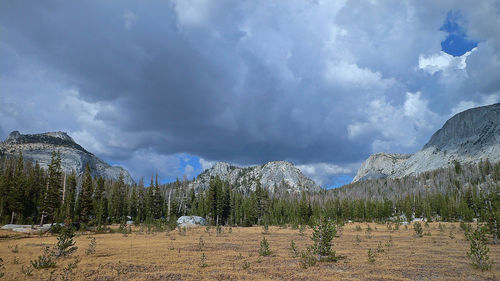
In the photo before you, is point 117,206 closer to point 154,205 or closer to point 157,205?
point 154,205

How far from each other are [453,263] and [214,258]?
1510 cm

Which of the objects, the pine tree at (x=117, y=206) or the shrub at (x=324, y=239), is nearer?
the shrub at (x=324, y=239)

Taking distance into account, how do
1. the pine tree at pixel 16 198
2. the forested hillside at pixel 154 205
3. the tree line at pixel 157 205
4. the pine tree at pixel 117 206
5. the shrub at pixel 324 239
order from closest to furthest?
the shrub at pixel 324 239 < the pine tree at pixel 16 198 < the tree line at pixel 157 205 < the forested hillside at pixel 154 205 < the pine tree at pixel 117 206

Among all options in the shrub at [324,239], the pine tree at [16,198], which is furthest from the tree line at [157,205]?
the shrub at [324,239]

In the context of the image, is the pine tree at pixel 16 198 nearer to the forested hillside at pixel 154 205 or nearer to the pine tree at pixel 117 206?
the forested hillside at pixel 154 205

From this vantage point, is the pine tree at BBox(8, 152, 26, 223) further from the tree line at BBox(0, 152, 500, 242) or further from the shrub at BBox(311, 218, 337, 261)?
the shrub at BBox(311, 218, 337, 261)

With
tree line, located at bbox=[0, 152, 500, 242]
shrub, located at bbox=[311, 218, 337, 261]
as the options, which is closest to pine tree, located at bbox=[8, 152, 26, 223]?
tree line, located at bbox=[0, 152, 500, 242]

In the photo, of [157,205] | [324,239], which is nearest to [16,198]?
[157,205]

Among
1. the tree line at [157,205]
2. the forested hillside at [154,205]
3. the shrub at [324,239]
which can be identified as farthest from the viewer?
the forested hillside at [154,205]

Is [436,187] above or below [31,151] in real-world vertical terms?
below

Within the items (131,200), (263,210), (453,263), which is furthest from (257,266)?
(131,200)

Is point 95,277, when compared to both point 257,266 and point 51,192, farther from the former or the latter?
point 51,192

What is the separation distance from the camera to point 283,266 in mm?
14766

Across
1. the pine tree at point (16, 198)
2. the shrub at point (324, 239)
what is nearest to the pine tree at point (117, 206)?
the pine tree at point (16, 198)
